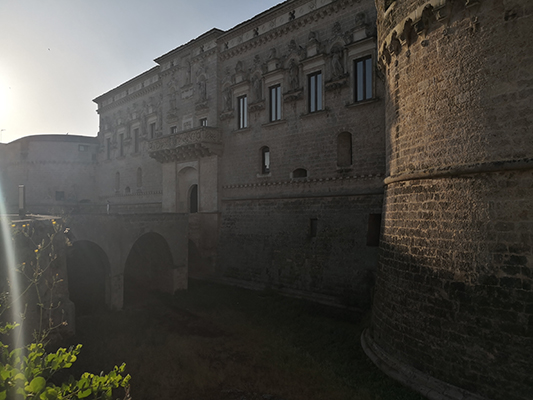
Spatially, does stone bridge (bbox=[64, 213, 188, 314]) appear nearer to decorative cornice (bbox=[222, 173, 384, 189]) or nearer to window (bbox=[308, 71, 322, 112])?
decorative cornice (bbox=[222, 173, 384, 189])

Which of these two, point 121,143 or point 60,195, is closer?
point 121,143

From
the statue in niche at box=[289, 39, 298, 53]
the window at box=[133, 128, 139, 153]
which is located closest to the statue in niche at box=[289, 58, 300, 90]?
the statue in niche at box=[289, 39, 298, 53]

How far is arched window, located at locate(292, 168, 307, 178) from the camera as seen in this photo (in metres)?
17.1

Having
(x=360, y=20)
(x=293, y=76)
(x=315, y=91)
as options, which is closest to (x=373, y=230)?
(x=315, y=91)

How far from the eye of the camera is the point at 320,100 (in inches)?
650

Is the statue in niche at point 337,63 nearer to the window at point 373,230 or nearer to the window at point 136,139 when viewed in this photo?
the window at point 373,230

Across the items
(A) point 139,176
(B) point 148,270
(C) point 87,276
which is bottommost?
(B) point 148,270

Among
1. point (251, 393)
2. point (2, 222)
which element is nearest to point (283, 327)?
point (251, 393)

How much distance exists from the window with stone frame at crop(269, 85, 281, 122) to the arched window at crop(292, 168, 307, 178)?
285cm

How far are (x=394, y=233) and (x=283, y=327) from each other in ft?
16.8

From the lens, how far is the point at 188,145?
67.5 feet

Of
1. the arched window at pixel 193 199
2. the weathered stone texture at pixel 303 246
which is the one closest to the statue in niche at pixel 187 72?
the arched window at pixel 193 199

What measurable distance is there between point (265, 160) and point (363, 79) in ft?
20.5

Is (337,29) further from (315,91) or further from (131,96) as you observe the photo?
(131,96)
